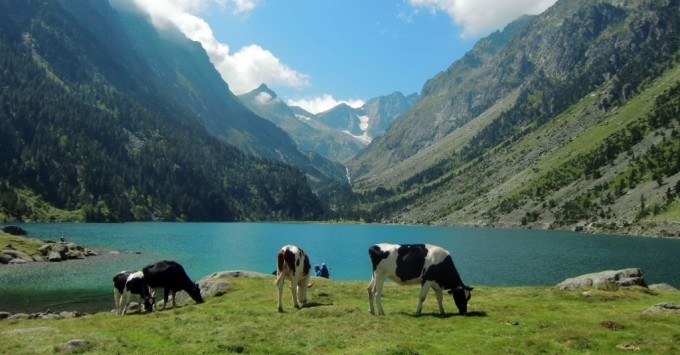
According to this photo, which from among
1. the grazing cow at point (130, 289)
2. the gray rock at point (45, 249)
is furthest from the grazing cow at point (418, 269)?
the gray rock at point (45, 249)

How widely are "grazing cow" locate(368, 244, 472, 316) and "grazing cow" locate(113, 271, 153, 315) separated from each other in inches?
655

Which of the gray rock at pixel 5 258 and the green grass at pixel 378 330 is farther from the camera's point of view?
the gray rock at pixel 5 258

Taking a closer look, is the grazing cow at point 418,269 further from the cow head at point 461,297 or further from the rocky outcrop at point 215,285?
the rocky outcrop at point 215,285

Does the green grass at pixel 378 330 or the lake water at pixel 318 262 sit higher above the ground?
the green grass at pixel 378 330

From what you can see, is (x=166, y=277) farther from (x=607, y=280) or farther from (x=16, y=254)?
(x=16, y=254)

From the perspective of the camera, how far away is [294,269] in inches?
1163

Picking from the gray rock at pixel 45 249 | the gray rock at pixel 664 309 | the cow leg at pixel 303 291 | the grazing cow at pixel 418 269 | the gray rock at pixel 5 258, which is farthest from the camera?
the gray rock at pixel 45 249

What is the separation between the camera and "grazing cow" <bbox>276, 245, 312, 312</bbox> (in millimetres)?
29289

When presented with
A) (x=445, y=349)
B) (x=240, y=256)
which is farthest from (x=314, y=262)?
(x=445, y=349)

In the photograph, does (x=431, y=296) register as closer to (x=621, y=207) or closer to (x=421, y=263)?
(x=421, y=263)

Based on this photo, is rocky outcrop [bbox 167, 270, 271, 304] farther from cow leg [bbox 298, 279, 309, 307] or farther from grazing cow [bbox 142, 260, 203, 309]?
cow leg [bbox 298, 279, 309, 307]

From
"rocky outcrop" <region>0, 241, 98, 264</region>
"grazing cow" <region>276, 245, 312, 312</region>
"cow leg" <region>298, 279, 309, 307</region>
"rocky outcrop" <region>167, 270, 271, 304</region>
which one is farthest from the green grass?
"rocky outcrop" <region>0, 241, 98, 264</region>

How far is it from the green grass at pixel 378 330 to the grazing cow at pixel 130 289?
4190 mm

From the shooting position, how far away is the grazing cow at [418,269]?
85.9ft
